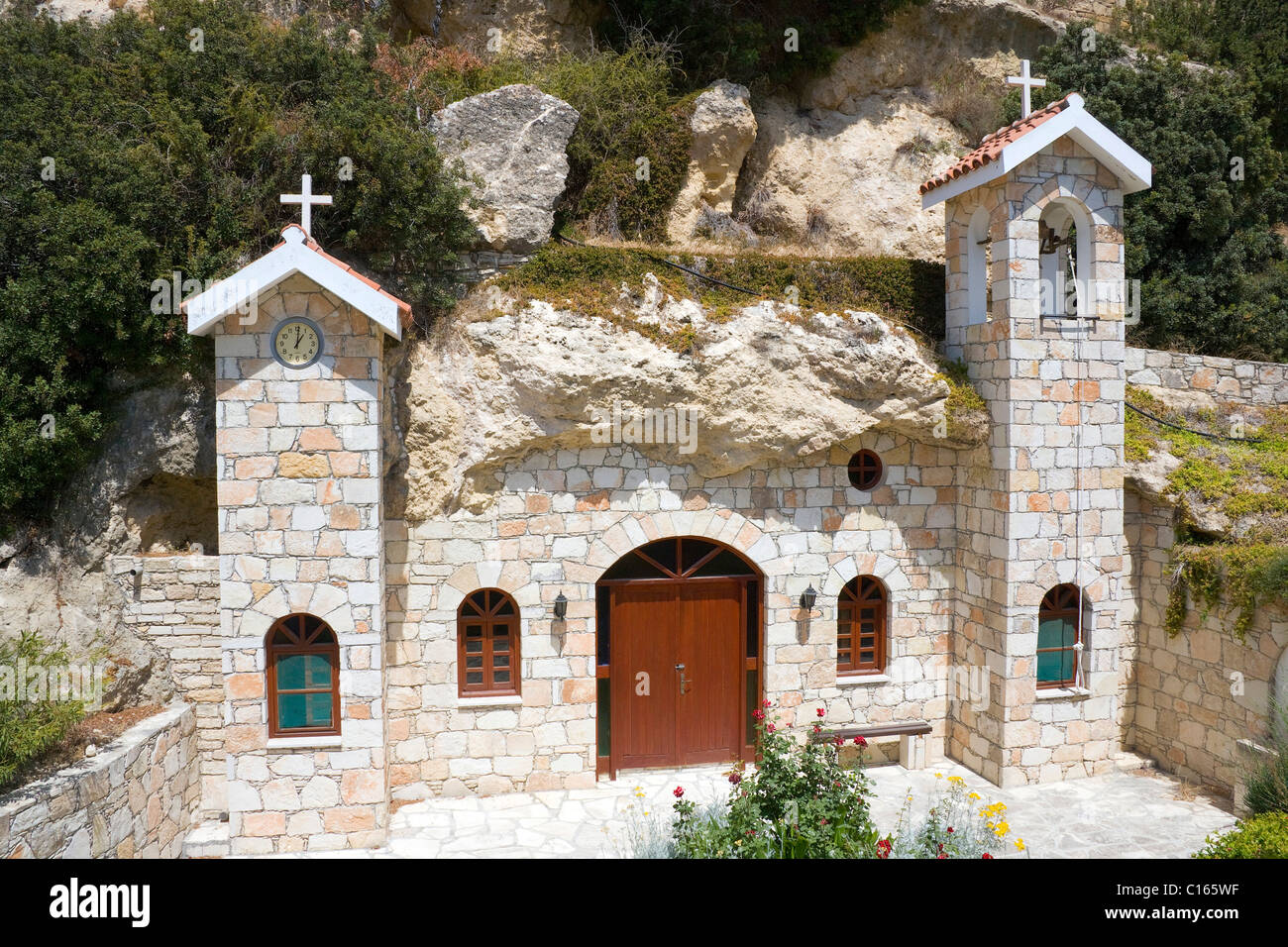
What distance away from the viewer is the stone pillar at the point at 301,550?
788 centimetres

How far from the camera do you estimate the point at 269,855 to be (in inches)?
316

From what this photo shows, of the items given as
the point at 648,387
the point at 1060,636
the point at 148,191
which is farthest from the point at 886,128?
the point at 148,191

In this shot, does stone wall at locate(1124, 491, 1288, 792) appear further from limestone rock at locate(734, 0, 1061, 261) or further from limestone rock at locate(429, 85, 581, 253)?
limestone rock at locate(429, 85, 581, 253)

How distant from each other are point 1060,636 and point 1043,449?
2.41 m

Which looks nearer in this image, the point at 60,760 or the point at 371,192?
the point at 60,760

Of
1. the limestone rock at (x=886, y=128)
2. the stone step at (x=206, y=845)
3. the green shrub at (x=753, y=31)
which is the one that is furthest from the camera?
the limestone rock at (x=886, y=128)

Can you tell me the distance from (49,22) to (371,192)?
203 inches

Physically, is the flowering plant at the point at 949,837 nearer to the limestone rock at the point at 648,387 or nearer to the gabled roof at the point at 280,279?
the limestone rock at the point at 648,387

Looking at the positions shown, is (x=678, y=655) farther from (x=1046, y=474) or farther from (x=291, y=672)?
(x=1046, y=474)

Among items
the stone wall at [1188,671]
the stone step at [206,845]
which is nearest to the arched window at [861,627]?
the stone wall at [1188,671]

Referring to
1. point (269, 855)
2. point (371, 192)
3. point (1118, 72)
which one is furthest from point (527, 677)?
point (1118, 72)

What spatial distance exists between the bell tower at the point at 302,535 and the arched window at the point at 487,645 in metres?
1.40

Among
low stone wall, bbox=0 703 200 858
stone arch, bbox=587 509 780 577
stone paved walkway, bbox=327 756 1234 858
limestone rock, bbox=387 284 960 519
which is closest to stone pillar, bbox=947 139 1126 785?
stone paved walkway, bbox=327 756 1234 858
